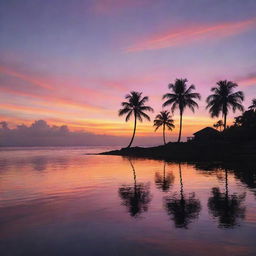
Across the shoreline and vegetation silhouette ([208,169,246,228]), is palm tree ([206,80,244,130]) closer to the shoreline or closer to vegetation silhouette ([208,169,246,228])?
the shoreline

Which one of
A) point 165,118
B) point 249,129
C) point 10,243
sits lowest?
point 10,243

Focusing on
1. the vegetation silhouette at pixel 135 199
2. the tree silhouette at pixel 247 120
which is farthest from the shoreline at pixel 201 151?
the vegetation silhouette at pixel 135 199

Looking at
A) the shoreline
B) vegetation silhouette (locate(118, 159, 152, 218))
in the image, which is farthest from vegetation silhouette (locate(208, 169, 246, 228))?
the shoreline

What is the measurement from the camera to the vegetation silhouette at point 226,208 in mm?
9039

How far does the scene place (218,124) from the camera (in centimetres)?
9056

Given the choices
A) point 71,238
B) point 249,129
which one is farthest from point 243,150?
point 71,238

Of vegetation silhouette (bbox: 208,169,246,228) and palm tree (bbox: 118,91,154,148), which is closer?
vegetation silhouette (bbox: 208,169,246,228)

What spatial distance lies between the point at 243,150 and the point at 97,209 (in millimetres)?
39240

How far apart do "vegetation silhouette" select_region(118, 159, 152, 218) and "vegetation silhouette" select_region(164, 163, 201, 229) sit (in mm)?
980

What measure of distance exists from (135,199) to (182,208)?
9.36 feet

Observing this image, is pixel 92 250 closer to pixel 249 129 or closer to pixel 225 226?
pixel 225 226

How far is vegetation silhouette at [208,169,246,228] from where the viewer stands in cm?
904

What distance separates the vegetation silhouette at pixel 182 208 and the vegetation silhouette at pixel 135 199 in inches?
38.6

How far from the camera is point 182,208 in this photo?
11.0 metres
